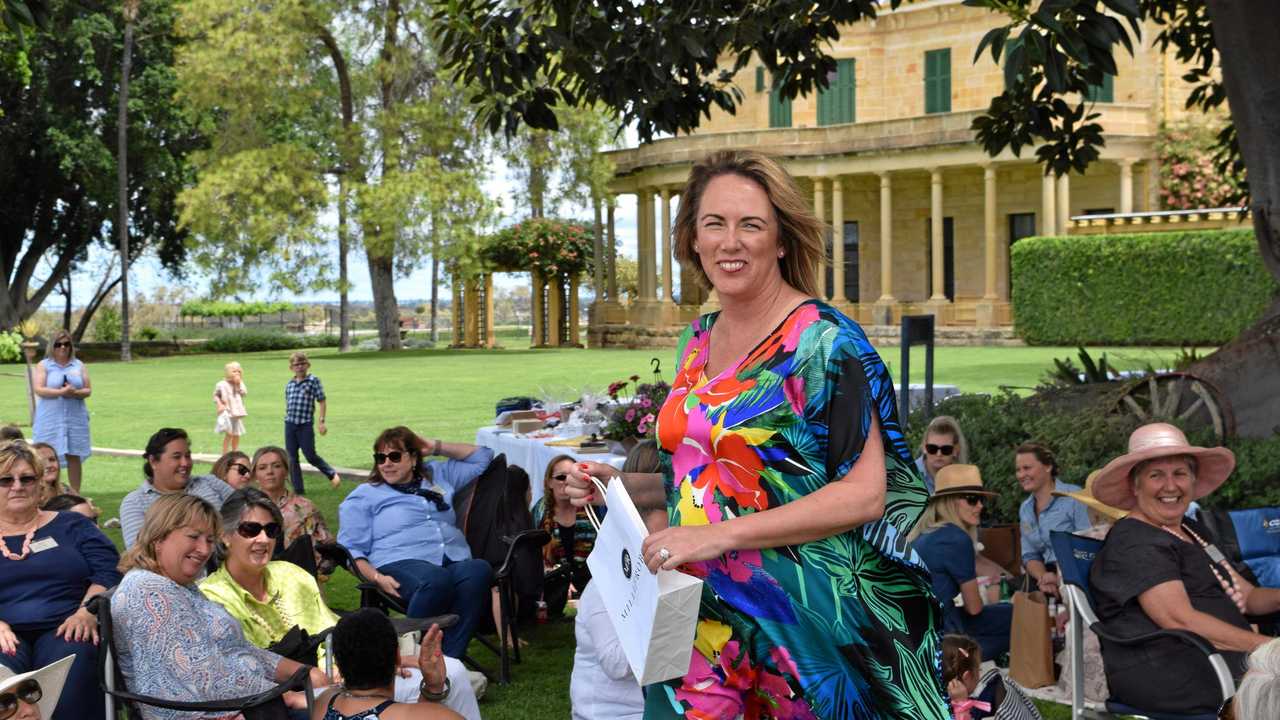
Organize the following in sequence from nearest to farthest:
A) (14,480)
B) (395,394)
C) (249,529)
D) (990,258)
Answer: (249,529), (14,480), (395,394), (990,258)

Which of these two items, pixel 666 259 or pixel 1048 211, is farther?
pixel 666 259

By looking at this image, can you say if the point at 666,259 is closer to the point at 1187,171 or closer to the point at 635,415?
the point at 1187,171

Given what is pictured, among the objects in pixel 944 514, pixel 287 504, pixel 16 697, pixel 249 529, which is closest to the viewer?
pixel 16 697

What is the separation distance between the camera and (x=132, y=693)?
443 centimetres

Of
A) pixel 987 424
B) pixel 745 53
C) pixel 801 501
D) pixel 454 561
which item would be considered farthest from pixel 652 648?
pixel 745 53

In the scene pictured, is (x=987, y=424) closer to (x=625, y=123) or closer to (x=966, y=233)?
(x=625, y=123)

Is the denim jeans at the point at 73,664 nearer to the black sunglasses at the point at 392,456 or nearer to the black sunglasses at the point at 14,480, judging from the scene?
the black sunglasses at the point at 14,480

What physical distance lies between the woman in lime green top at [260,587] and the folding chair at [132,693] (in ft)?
1.77

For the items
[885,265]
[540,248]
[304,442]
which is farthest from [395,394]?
[885,265]

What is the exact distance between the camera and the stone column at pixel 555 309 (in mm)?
43875

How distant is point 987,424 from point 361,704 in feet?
21.6

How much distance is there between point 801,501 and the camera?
237 cm

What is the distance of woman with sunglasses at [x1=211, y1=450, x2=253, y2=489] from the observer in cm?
769

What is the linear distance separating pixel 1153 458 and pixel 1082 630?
76cm
